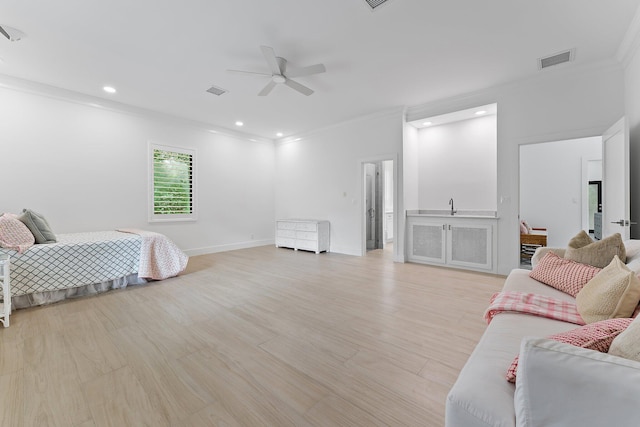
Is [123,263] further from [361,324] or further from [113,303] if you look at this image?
[361,324]

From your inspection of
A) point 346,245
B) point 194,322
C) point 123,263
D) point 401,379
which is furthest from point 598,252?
point 123,263

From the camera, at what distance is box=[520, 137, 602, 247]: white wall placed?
534cm

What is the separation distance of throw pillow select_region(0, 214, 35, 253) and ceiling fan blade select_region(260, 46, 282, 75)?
340cm

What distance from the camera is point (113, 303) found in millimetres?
3041

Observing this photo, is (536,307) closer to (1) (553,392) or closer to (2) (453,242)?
(1) (553,392)

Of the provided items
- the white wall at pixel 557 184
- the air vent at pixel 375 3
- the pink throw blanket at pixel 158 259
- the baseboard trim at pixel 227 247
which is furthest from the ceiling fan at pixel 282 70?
the white wall at pixel 557 184

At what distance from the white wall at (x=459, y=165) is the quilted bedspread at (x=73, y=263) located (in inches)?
206

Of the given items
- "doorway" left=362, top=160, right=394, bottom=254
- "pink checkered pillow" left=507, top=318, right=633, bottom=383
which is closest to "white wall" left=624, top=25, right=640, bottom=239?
"pink checkered pillow" left=507, top=318, right=633, bottom=383

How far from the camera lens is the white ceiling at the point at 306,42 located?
246cm

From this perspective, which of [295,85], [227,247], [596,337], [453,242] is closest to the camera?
[596,337]

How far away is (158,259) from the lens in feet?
12.8

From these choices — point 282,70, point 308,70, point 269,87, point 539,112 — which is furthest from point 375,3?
point 539,112

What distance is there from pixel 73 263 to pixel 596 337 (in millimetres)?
4530

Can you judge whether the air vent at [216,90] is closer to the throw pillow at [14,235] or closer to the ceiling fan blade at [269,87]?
the ceiling fan blade at [269,87]
